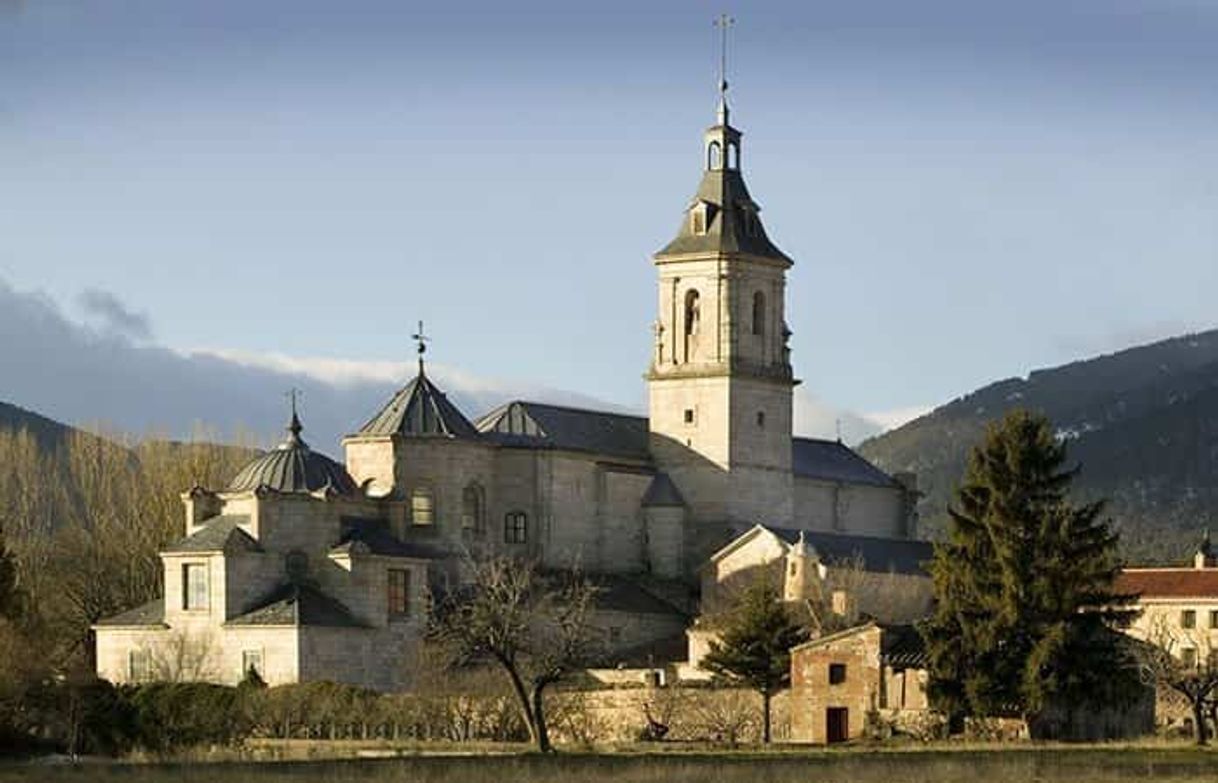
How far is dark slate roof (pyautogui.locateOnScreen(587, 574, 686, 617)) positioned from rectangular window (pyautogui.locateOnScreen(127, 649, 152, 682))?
15.2 m

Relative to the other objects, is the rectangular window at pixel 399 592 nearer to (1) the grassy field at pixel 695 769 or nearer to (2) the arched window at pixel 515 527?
(2) the arched window at pixel 515 527

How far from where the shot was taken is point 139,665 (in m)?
95.2

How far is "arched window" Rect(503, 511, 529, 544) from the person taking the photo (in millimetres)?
105875

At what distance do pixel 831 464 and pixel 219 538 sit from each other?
3239 cm

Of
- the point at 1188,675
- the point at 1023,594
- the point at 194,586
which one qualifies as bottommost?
the point at 1188,675

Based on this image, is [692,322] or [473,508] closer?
[473,508]

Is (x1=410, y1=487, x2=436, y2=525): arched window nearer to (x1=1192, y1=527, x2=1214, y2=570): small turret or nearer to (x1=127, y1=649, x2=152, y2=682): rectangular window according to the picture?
(x1=127, y1=649, x2=152, y2=682): rectangular window

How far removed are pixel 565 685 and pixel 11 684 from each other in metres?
20.1

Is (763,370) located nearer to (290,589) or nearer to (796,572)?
(796,572)

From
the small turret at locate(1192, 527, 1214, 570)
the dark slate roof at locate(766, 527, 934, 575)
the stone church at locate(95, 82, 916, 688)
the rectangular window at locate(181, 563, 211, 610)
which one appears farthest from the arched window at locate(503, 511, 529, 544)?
the small turret at locate(1192, 527, 1214, 570)

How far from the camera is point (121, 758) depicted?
68000 mm

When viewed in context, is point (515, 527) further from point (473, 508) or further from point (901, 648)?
point (901, 648)

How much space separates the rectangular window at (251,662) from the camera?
92438 mm

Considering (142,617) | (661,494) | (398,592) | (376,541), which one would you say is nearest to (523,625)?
(398,592)
